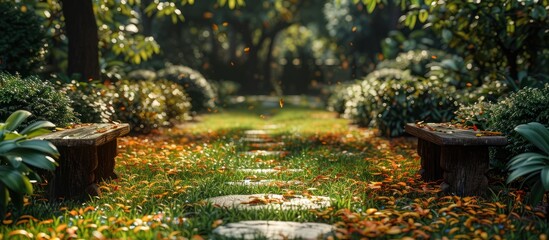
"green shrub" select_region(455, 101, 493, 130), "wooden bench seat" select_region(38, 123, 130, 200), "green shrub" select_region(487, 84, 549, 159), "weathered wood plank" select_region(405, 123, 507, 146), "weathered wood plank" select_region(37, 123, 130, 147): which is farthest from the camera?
"green shrub" select_region(455, 101, 493, 130)

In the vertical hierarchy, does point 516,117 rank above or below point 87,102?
below

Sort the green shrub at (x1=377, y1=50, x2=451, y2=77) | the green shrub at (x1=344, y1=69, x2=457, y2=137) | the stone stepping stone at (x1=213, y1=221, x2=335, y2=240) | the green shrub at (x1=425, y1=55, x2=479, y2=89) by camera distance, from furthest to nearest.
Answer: the green shrub at (x1=377, y1=50, x2=451, y2=77)
the green shrub at (x1=425, y1=55, x2=479, y2=89)
the green shrub at (x1=344, y1=69, x2=457, y2=137)
the stone stepping stone at (x1=213, y1=221, x2=335, y2=240)

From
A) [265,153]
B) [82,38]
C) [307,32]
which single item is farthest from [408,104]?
[307,32]

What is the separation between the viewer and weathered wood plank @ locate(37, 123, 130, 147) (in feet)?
16.0

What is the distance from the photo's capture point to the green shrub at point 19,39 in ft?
31.3

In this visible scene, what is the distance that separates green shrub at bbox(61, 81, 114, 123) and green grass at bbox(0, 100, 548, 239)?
2.50ft

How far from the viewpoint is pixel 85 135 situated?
202 inches

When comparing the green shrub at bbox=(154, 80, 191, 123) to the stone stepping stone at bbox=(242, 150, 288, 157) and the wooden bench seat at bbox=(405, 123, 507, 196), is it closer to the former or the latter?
the stone stepping stone at bbox=(242, 150, 288, 157)

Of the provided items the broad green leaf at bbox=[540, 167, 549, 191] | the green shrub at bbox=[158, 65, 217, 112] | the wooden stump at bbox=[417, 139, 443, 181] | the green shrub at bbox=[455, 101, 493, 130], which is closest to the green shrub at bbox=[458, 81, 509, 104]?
the green shrub at bbox=[455, 101, 493, 130]

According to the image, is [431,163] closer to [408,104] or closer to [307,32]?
[408,104]

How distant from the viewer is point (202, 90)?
17.0m

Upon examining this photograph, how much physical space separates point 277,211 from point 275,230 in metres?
0.49

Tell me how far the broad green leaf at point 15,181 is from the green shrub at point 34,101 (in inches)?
77.2

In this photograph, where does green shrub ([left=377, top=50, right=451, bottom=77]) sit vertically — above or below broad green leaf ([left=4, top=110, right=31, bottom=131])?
above
